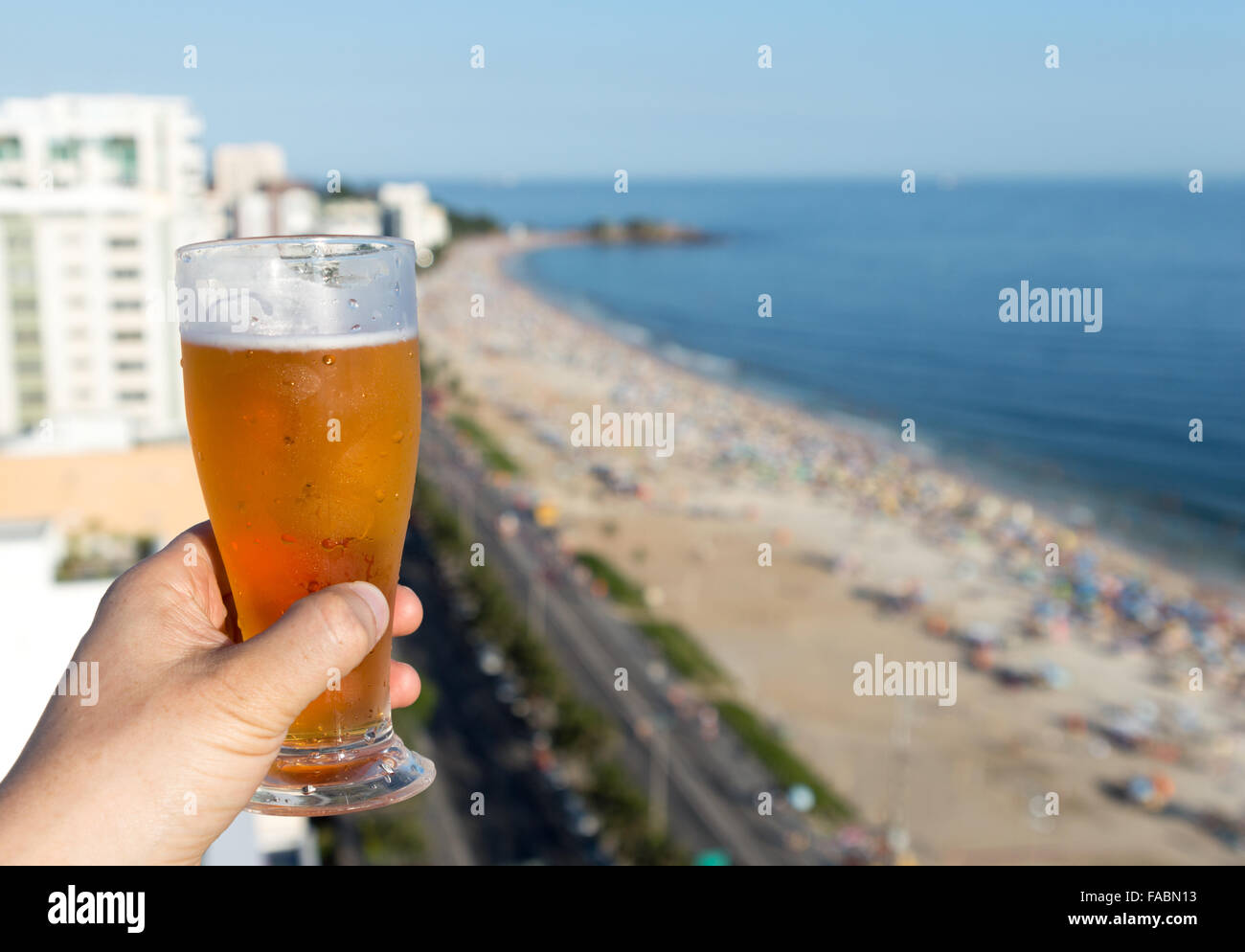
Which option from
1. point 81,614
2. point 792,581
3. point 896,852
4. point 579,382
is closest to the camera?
point 81,614

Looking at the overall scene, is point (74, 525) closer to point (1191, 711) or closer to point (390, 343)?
point (390, 343)

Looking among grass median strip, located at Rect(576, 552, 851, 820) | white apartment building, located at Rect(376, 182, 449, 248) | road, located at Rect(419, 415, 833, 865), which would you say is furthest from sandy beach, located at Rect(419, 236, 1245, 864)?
white apartment building, located at Rect(376, 182, 449, 248)

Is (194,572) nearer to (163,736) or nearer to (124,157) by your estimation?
(163,736)

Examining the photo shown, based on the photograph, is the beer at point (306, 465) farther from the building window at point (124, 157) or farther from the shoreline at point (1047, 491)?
the building window at point (124, 157)

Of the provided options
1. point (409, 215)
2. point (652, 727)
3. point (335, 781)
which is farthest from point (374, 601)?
point (409, 215)

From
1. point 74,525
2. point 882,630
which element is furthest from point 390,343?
point 882,630

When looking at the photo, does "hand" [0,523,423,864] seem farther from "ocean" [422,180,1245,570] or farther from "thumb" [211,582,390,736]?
"ocean" [422,180,1245,570]
